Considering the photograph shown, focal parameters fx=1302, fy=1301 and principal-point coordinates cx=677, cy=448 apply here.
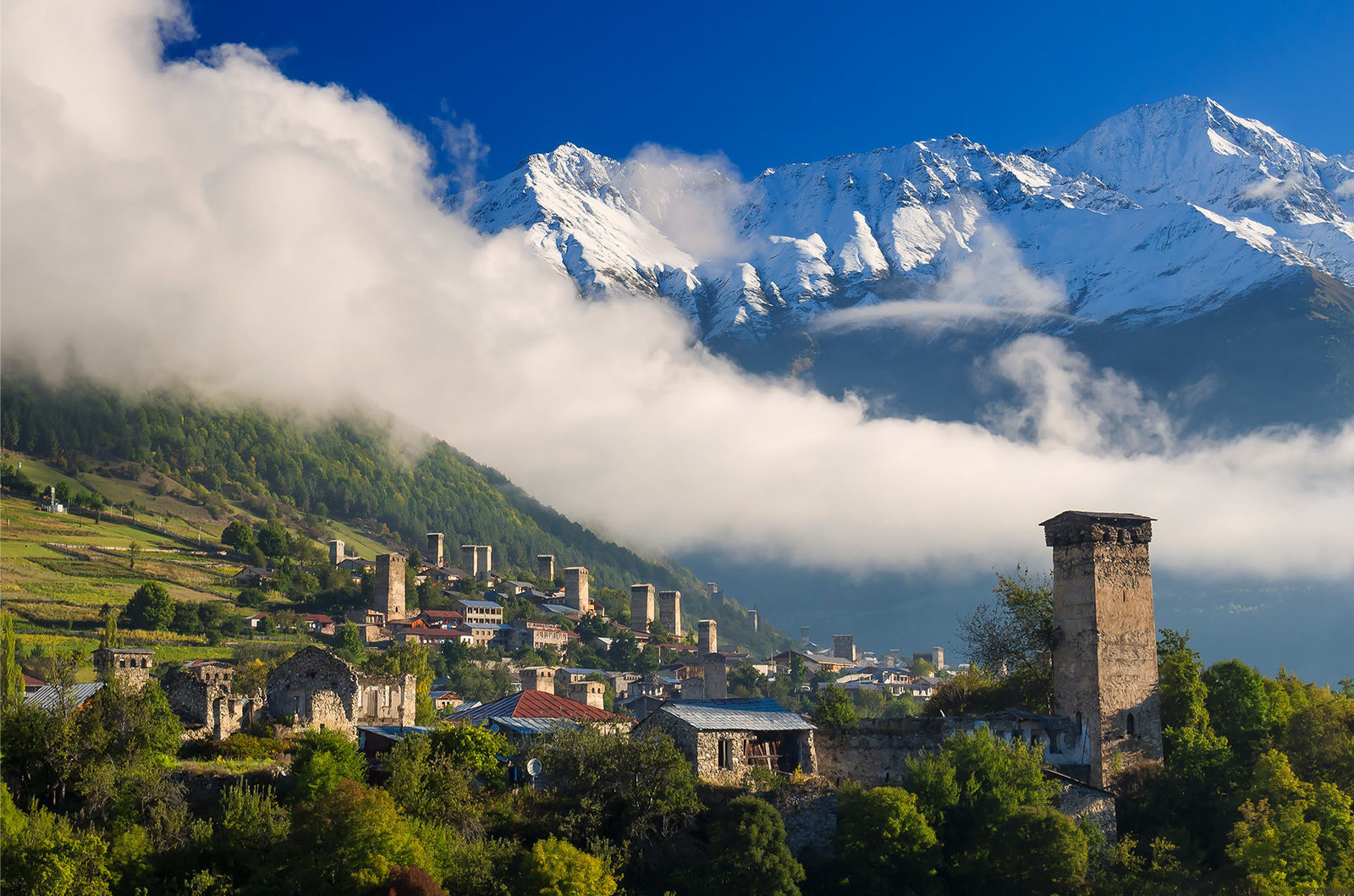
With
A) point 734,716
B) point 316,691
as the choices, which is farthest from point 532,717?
point 734,716

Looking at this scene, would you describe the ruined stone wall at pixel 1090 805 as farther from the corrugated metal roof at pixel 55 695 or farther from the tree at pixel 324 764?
the corrugated metal roof at pixel 55 695

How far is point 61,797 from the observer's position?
1796 inches

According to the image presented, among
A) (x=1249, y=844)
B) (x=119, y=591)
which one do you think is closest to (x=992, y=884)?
(x=1249, y=844)

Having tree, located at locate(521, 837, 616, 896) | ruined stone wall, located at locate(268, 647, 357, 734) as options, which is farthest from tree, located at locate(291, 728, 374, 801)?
tree, located at locate(521, 837, 616, 896)

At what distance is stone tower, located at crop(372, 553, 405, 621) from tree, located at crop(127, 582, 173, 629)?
1393 inches

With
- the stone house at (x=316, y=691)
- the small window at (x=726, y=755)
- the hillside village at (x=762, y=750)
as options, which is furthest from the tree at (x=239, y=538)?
the small window at (x=726, y=755)

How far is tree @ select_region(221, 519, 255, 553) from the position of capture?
607 ft

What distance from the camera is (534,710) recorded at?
6347 cm

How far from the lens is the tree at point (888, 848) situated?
49.7 metres

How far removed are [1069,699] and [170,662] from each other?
83557 millimetres

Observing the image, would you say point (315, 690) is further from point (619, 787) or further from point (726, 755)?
point (726, 755)

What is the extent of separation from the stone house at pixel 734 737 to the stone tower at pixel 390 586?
385 feet

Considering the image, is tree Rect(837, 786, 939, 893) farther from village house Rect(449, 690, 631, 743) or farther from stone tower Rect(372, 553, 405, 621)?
stone tower Rect(372, 553, 405, 621)

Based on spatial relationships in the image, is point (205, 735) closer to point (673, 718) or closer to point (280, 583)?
point (673, 718)
